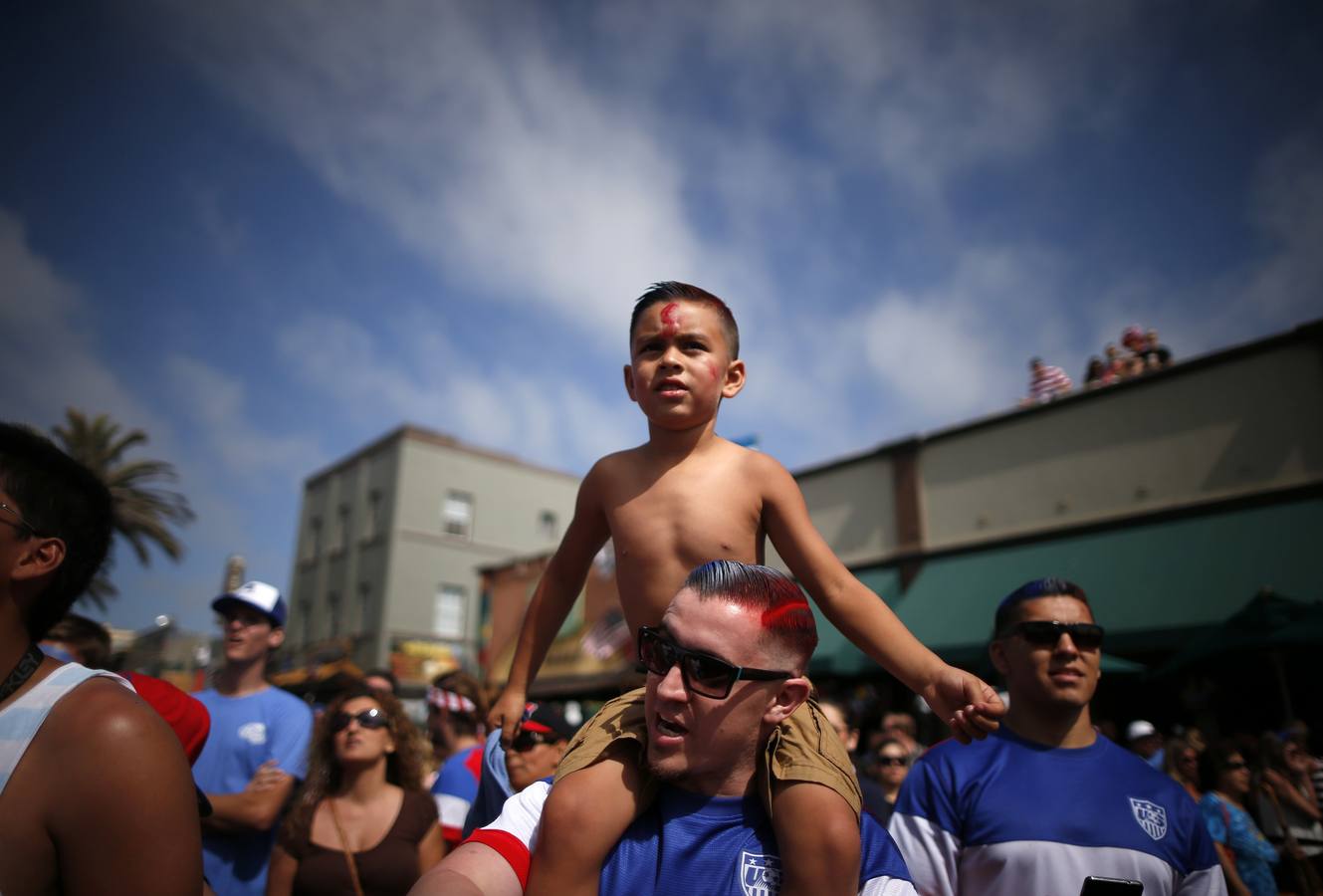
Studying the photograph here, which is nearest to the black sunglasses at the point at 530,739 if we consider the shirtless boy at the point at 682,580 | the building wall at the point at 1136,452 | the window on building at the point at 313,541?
the shirtless boy at the point at 682,580

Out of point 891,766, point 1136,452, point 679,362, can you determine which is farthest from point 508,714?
point 1136,452

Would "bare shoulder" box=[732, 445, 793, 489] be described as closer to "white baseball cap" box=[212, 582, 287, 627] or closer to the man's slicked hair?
the man's slicked hair

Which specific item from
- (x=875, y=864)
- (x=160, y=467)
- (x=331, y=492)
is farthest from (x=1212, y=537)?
(x=331, y=492)

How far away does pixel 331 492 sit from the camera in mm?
35219

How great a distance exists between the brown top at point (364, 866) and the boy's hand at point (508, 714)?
1.76 m

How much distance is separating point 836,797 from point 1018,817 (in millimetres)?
1382

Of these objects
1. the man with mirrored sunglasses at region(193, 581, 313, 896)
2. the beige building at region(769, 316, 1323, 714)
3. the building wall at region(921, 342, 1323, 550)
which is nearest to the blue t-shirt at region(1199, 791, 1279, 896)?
the beige building at region(769, 316, 1323, 714)

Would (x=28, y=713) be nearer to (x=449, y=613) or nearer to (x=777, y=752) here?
(x=777, y=752)

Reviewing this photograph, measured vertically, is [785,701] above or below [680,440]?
below

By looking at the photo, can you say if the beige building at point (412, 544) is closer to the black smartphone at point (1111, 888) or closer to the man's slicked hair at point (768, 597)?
the man's slicked hair at point (768, 597)

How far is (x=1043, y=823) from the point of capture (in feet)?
8.82

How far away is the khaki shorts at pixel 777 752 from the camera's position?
5.81 feet

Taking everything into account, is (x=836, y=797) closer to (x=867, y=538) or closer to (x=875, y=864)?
(x=875, y=864)

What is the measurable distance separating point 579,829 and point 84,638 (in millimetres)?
3732
